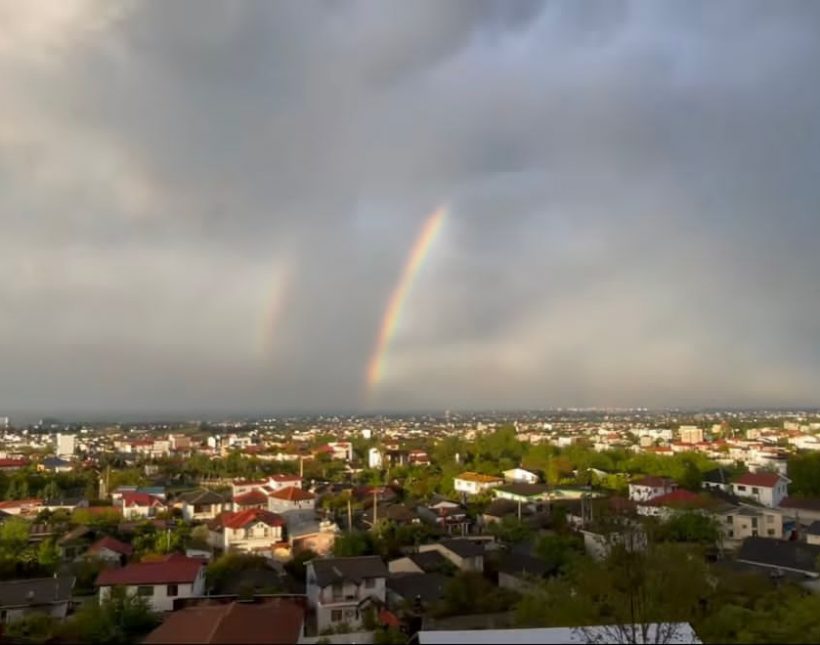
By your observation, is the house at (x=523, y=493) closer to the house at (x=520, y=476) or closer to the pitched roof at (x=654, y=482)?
the pitched roof at (x=654, y=482)

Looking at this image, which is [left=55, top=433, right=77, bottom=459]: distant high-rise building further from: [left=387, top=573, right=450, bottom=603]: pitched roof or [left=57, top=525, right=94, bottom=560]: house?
[left=387, top=573, right=450, bottom=603]: pitched roof

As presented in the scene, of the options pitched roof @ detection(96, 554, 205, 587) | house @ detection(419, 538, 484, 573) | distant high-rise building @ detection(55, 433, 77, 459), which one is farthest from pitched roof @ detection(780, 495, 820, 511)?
distant high-rise building @ detection(55, 433, 77, 459)

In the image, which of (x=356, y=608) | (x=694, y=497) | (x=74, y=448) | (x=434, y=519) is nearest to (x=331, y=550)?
(x=356, y=608)

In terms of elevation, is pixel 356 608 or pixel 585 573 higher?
pixel 585 573

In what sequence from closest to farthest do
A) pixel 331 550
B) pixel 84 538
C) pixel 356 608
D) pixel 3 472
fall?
pixel 356 608
pixel 331 550
pixel 84 538
pixel 3 472

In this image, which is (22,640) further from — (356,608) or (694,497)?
(694,497)

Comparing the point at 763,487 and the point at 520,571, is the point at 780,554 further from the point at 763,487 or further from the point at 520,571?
the point at 763,487
